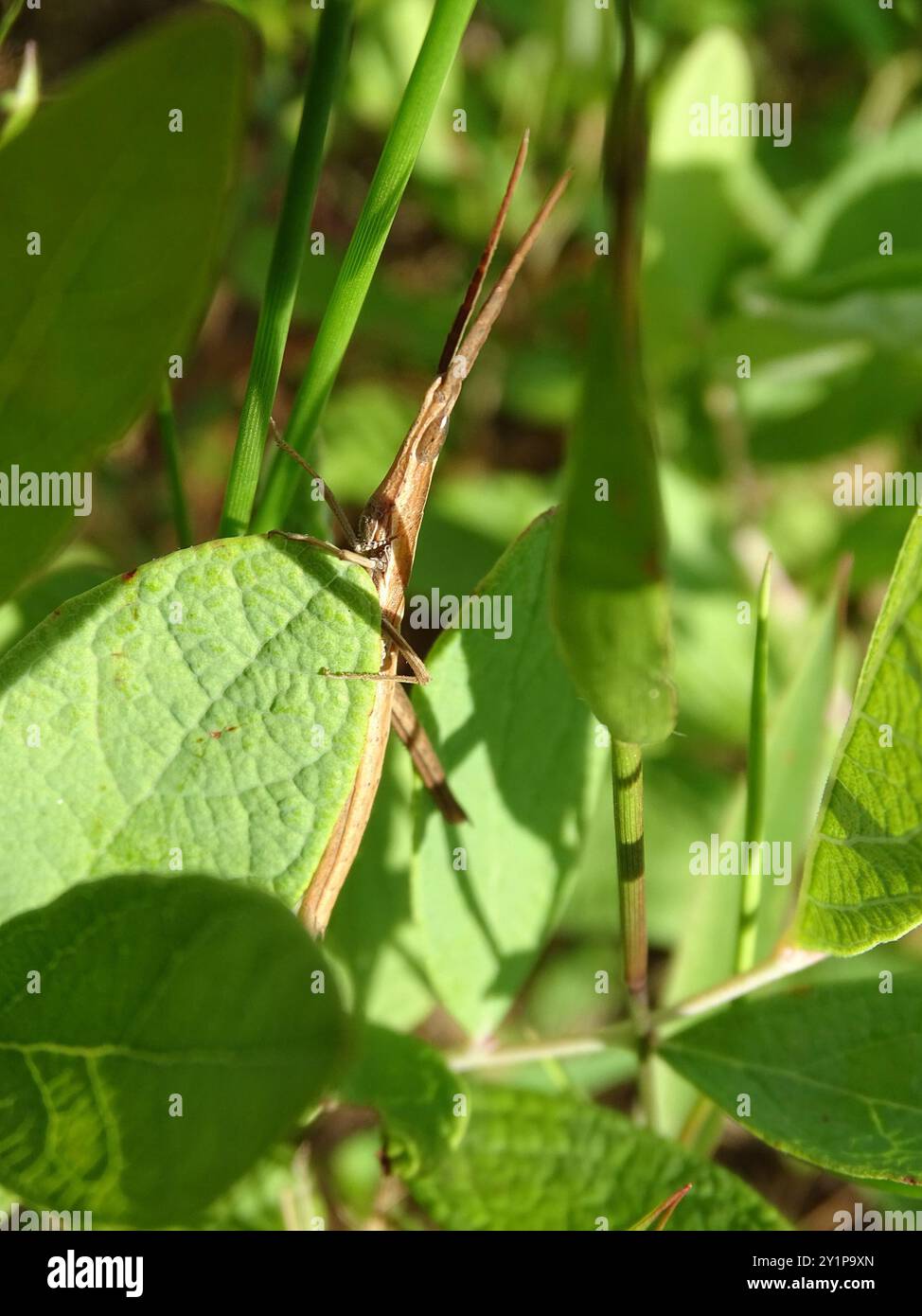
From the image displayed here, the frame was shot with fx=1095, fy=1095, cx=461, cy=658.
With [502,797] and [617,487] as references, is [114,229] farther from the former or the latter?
[502,797]

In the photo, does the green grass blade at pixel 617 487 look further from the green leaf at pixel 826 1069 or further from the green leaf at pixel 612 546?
the green leaf at pixel 826 1069

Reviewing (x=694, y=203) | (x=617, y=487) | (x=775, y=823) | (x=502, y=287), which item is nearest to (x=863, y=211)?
(x=694, y=203)

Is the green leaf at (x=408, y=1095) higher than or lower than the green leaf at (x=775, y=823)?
lower

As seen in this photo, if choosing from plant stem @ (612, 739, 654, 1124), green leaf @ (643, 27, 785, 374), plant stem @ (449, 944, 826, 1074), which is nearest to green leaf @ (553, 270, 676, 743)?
plant stem @ (612, 739, 654, 1124)

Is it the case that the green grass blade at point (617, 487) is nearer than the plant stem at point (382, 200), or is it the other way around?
the green grass blade at point (617, 487)

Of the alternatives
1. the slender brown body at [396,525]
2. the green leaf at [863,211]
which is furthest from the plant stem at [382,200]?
the green leaf at [863,211]

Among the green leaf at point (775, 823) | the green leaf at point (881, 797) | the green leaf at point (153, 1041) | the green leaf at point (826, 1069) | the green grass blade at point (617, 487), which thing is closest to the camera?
the green grass blade at point (617, 487)
